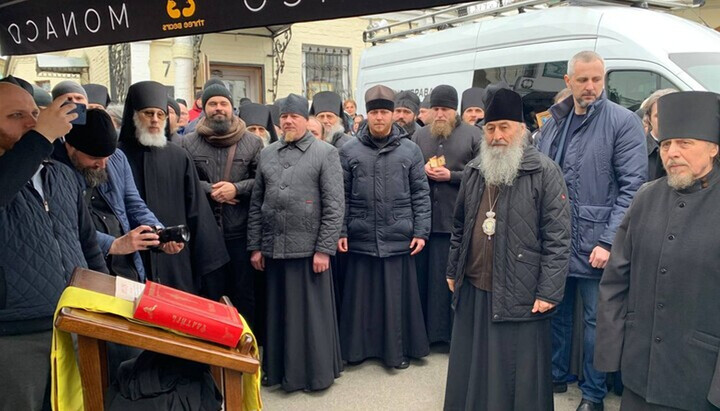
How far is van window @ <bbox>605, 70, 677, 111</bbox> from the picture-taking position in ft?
18.3

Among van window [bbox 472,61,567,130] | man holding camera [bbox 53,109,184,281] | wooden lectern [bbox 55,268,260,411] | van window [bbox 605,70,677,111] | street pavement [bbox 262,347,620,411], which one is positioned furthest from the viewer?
van window [bbox 472,61,567,130]

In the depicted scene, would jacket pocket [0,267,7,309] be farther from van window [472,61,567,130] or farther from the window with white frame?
the window with white frame

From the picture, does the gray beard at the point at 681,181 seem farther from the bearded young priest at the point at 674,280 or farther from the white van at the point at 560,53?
the white van at the point at 560,53

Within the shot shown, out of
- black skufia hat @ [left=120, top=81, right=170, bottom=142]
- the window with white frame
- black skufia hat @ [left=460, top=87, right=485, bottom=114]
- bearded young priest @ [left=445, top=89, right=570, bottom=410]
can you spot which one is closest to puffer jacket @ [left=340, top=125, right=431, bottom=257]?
bearded young priest @ [left=445, top=89, right=570, bottom=410]

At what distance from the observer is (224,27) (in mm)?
2439

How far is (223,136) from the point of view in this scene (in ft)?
15.0

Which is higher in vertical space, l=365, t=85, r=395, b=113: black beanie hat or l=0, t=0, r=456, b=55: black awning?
l=0, t=0, r=456, b=55: black awning

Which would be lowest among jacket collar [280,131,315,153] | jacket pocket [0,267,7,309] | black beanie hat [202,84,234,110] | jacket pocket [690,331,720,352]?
jacket pocket [690,331,720,352]

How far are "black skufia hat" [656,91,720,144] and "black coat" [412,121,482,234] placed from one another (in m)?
Result: 2.38

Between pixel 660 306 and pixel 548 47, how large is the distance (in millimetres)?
4609

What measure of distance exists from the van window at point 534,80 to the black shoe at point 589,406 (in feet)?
12.5

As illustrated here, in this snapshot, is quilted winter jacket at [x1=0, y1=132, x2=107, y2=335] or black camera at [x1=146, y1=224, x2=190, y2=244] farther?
black camera at [x1=146, y1=224, x2=190, y2=244]

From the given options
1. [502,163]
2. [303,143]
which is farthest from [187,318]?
[303,143]

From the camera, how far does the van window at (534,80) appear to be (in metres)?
6.55
